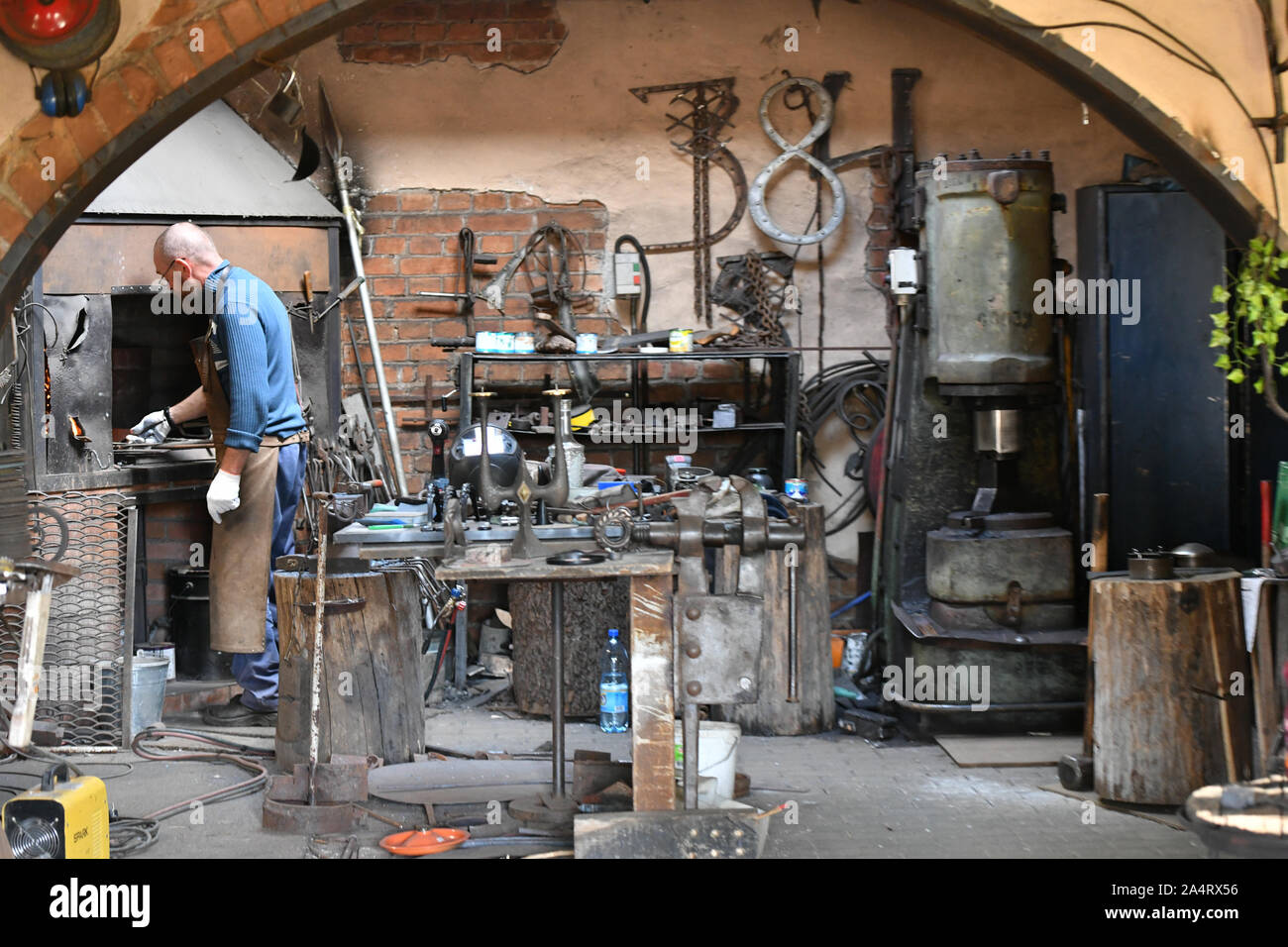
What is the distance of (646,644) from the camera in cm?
308

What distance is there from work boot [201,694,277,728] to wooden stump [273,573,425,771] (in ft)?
2.27

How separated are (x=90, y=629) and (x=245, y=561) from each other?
57 cm

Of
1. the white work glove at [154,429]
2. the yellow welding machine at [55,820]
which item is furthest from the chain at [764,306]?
the yellow welding machine at [55,820]

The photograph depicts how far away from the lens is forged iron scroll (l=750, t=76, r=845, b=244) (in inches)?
230

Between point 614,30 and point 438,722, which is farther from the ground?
point 614,30

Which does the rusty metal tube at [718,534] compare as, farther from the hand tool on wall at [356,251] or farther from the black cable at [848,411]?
the hand tool on wall at [356,251]

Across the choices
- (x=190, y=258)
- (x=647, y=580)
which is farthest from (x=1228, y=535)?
(x=190, y=258)

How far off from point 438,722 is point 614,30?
3.29 meters

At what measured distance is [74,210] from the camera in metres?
3.20

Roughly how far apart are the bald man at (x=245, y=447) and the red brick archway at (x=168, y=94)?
1.34 m

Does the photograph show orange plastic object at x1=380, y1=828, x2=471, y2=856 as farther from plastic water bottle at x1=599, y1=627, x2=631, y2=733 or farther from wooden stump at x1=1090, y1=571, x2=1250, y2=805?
wooden stump at x1=1090, y1=571, x2=1250, y2=805

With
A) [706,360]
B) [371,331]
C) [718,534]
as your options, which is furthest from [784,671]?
[371,331]

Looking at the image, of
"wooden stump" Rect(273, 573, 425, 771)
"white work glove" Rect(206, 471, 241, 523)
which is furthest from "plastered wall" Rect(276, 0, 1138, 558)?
"wooden stump" Rect(273, 573, 425, 771)
